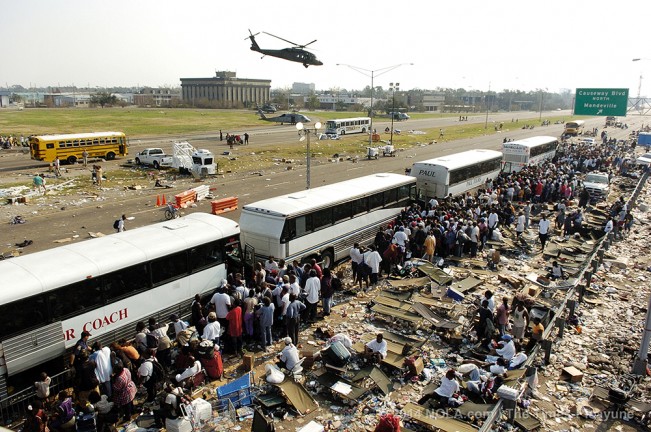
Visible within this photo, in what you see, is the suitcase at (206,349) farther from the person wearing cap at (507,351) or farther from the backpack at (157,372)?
the person wearing cap at (507,351)

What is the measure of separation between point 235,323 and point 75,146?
115 ft

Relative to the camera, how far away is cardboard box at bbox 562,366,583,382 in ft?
34.6

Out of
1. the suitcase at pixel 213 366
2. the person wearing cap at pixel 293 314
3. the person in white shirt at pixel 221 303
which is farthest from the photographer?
the person wearing cap at pixel 293 314

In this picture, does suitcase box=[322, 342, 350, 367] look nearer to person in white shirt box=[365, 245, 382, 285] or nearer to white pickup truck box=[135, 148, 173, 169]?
person in white shirt box=[365, 245, 382, 285]

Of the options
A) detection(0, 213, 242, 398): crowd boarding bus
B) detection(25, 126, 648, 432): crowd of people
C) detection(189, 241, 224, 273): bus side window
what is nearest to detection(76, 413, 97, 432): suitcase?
detection(25, 126, 648, 432): crowd of people

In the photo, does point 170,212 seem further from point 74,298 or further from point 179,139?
point 179,139

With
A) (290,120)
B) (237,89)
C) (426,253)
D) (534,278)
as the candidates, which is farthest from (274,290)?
(237,89)

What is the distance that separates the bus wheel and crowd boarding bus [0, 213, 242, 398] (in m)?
3.88

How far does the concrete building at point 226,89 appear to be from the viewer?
17738 cm

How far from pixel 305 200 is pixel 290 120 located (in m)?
75.5

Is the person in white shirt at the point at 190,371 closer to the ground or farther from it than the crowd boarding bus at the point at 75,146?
closer to the ground

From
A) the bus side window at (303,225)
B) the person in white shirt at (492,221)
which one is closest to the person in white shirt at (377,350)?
the bus side window at (303,225)

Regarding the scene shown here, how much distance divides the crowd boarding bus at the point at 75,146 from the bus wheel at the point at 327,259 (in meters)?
31.2

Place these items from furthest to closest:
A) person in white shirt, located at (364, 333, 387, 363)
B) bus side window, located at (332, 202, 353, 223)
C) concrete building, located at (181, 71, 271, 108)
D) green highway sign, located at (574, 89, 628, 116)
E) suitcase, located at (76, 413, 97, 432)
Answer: concrete building, located at (181, 71, 271, 108) → green highway sign, located at (574, 89, 628, 116) → bus side window, located at (332, 202, 353, 223) → person in white shirt, located at (364, 333, 387, 363) → suitcase, located at (76, 413, 97, 432)
